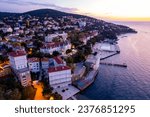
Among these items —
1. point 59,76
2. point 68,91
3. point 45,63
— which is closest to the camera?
point 68,91

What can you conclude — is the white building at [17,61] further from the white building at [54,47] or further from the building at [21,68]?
the white building at [54,47]

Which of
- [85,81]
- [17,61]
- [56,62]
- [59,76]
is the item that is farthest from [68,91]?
[17,61]

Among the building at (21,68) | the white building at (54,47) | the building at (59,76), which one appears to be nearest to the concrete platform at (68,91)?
the building at (59,76)

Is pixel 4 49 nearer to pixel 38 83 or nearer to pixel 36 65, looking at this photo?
pixel 36 65

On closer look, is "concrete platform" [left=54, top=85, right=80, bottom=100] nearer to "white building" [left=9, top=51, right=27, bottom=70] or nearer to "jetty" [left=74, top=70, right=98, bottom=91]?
"jetty" [left=74, top=70, right=98, bottom=91]

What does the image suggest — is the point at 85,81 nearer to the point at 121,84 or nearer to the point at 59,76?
the point at 59,76

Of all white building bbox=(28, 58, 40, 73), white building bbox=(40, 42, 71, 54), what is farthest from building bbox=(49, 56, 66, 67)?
white building bbox=(40, 42, 71, 54)

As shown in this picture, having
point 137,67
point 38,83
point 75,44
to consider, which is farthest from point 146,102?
point 75,44
